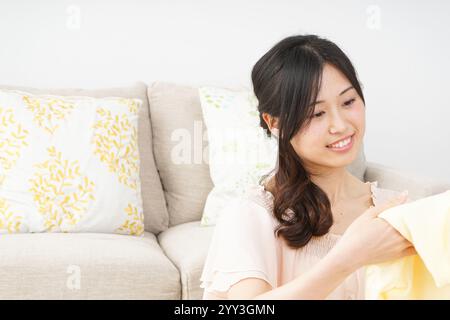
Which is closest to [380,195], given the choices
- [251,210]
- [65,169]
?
[251,210]

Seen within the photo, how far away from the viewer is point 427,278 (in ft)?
3.43

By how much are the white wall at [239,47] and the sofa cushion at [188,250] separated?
78cm

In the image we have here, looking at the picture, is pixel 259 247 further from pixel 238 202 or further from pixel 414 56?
pixel 414 56

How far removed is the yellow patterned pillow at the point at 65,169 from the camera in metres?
2.38

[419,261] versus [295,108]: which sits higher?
[295,108]

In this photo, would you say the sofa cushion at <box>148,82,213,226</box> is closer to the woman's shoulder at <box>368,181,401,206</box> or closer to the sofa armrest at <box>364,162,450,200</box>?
the sofa armrest at <box>364,162,450,200</box>

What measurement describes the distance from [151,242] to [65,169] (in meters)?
0.37

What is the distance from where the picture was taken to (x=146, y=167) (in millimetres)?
2719

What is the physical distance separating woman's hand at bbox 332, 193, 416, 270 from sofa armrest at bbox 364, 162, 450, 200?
1.51 m

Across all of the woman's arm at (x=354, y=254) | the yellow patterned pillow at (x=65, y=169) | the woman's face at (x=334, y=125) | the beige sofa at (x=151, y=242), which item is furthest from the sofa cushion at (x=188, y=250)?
the woman's arm at (x=354, y=254)

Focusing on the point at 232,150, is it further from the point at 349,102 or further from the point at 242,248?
the point at 242,248

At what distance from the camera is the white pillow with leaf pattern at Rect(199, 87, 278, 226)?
8.57 feet

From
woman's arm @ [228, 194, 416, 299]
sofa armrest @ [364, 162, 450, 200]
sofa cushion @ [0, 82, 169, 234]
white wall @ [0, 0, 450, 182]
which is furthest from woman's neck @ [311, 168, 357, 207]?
white wall @ [0, 0, 450, 182]

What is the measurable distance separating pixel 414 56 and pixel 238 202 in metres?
2.28
